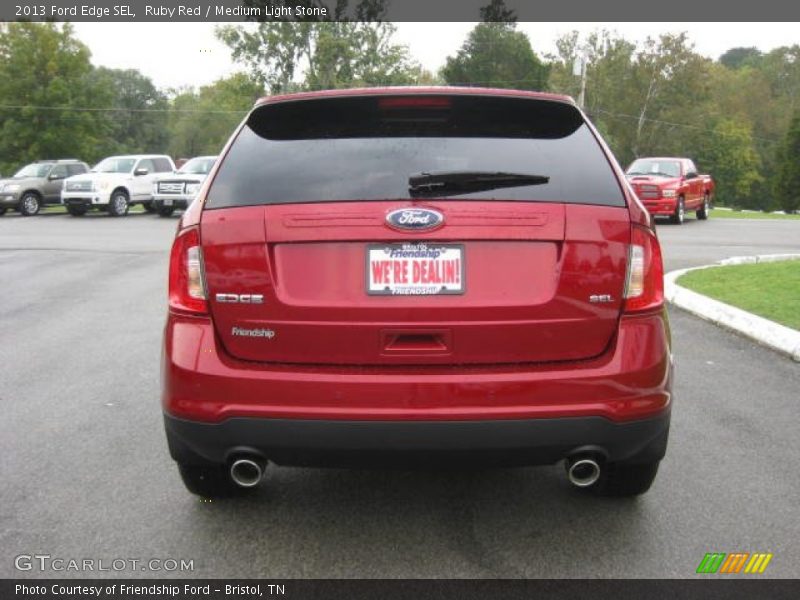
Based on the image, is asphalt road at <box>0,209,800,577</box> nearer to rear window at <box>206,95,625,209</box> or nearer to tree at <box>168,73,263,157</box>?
rear window at <box>206,95,625,209</box>

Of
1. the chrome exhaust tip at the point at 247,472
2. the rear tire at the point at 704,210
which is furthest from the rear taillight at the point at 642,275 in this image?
the rear tire at the point at 704,210

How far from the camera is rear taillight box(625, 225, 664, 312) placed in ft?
9.46

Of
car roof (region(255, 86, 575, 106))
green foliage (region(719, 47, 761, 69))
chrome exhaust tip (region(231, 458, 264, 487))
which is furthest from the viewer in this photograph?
green foliage (region(719, 47, 761, 69))

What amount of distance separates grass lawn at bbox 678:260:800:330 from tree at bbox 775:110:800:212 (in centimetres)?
4047

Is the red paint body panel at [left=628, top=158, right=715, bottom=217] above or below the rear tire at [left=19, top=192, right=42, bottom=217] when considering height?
above

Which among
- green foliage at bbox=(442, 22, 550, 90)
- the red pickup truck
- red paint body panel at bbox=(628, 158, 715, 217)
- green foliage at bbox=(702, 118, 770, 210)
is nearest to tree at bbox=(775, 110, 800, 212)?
green foliage at bbox=(702, 118, 770, 210)

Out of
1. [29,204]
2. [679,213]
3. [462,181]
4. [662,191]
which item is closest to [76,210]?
[29,204]

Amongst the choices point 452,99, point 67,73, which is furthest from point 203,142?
point 452,99

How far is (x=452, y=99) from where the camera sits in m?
3.15

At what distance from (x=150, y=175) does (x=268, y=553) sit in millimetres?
26973

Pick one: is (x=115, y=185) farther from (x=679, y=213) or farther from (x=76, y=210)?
(x=679, y=213)

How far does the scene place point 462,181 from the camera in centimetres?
287

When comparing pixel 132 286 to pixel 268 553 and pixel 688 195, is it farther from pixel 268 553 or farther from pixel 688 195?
pixel 688 195

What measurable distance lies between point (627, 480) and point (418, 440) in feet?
3.81
